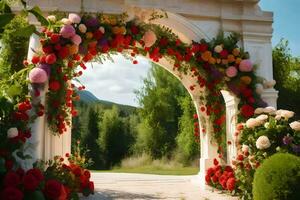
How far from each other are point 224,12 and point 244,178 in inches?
134

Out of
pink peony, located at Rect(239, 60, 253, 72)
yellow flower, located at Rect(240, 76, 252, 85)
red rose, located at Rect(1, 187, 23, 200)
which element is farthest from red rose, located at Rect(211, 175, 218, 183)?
red rose, located at Rect(1, 187, 23, 200)

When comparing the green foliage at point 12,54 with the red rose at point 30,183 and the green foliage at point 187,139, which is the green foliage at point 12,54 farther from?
the green foliage at point 187,139

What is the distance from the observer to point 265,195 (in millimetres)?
5898

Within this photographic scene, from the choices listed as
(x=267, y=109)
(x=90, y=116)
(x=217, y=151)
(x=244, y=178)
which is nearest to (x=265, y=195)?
(x=244, y=178)

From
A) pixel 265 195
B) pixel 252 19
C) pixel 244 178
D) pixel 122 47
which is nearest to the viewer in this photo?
pixel 265 195

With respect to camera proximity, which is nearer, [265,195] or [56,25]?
[265,195]

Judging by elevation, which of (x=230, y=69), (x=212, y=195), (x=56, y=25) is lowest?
(x=212, y=195)

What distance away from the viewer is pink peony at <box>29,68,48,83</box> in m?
6.48

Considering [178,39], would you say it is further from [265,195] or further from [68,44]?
[265,195]

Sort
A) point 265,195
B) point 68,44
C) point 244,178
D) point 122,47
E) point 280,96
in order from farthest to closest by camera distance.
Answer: point 280,96
point 122,47
point 244,178
point 68,44
point 265,195

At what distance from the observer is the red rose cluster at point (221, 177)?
799cm

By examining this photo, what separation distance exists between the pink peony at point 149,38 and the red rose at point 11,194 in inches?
170

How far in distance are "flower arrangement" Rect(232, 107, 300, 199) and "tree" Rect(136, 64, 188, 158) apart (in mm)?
16506

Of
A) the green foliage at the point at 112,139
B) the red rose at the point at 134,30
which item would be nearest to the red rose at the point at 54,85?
the red rose at the point at 134,30
